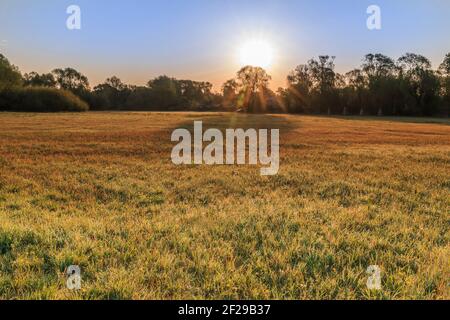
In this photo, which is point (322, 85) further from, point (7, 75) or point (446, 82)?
point (7, 75)

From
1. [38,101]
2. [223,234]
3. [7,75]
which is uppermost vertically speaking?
[7,75]

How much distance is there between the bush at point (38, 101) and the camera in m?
84.6

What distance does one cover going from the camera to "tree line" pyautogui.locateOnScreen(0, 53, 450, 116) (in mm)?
85875

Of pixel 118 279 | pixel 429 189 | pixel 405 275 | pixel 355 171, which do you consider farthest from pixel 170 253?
pixel 355 171

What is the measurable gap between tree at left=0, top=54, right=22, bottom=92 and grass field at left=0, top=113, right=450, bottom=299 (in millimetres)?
93164

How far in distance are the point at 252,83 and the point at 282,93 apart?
12425mm

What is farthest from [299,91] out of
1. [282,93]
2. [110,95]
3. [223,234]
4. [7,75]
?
[223,234]

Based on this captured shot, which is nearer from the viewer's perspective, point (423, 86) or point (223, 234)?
point (223, 234)

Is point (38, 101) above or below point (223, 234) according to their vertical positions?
above

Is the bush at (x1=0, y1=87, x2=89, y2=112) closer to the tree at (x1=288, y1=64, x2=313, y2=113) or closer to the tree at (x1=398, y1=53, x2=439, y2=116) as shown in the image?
the tree at (x1=288, y1=64, x2=313, y2=113)

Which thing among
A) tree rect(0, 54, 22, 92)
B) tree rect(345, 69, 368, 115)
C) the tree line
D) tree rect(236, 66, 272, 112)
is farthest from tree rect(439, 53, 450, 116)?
tree rect(0, 54, 22, 92)

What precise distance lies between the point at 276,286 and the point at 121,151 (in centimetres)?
1471

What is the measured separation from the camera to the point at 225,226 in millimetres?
5734

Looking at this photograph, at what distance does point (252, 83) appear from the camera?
112 metres
